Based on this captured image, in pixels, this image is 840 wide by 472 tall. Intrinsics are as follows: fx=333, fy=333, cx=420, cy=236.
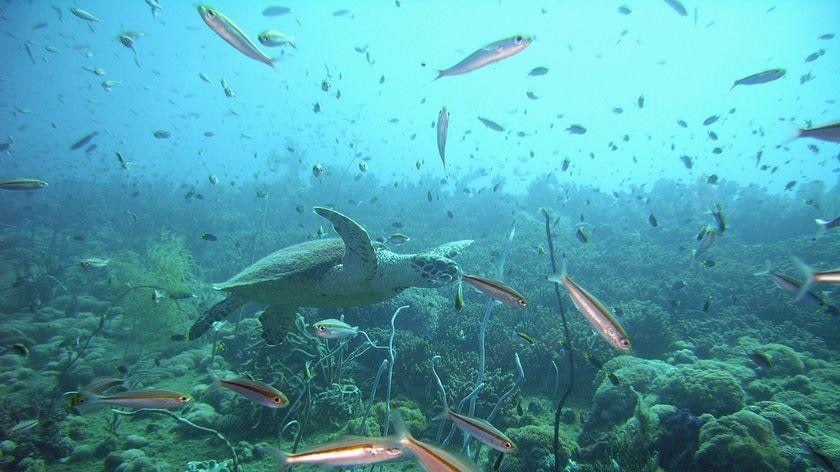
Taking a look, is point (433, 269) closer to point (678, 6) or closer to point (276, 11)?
point (678, 6)

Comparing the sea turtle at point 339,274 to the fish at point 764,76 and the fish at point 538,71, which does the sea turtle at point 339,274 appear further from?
the fish at point 764,76

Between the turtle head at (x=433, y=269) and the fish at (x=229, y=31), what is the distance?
3.29m

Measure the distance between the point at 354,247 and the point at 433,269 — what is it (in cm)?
121

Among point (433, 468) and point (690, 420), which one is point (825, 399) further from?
point (433, 468)

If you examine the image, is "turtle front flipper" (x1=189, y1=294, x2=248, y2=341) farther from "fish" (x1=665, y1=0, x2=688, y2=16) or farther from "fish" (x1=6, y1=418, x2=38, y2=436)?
"fish" (x1=665, y1=0, x2=688, y2=16)

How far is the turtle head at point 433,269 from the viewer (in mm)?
4898

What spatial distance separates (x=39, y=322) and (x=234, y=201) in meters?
22.7

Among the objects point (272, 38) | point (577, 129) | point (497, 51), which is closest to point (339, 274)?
point (497, 51)

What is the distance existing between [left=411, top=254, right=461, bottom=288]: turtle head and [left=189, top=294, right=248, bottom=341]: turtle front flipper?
3415 mm

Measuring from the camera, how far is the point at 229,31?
382 cm

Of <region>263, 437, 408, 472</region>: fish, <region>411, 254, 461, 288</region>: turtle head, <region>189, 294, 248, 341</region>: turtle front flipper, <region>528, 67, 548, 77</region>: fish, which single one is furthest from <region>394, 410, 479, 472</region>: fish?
<region>528, 67, 548, 77</region>: fish

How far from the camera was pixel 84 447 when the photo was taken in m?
4.86

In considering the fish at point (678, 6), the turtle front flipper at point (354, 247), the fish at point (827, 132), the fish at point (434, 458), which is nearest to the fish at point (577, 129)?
the fish at point (678, 6)

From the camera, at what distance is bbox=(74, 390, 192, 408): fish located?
3.03 meters
